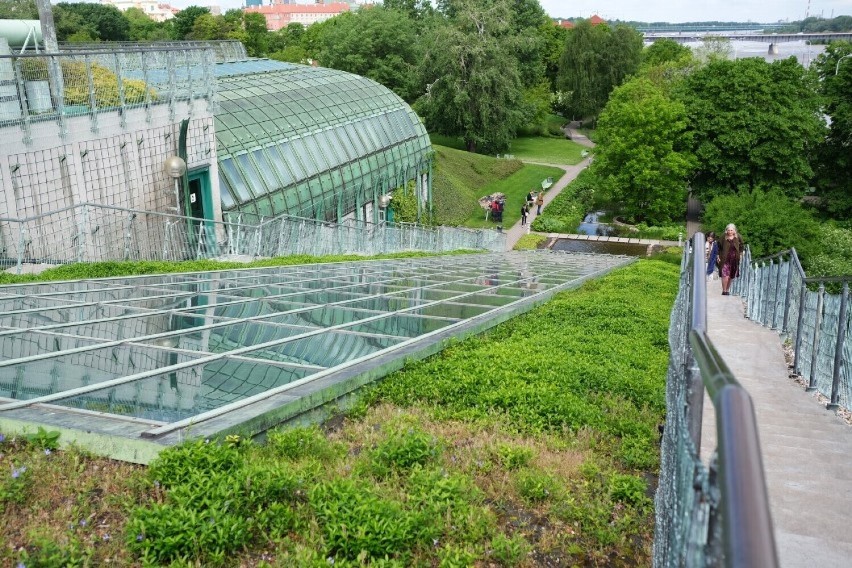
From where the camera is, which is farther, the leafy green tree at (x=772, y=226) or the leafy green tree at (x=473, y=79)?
the leafy green tree at (x=473, y=79)

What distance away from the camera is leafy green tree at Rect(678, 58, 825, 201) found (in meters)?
48.0

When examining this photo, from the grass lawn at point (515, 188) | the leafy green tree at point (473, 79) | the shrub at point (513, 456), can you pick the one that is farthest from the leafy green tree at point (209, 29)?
the shrub at point (513, 456)

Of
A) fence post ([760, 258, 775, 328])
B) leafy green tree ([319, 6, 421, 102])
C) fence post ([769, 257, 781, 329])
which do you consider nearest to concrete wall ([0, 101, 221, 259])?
fence post ([769, 257, 781, 329])

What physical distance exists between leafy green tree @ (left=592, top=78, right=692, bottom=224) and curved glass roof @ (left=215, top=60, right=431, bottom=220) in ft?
45.7

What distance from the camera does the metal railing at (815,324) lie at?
8617mm

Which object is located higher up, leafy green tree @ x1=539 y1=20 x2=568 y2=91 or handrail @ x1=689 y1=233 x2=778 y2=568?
leafy green tree @ x1=539 y1=20 x2=568 y2=91

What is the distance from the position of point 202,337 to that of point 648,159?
147ft

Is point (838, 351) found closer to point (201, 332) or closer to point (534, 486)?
point (534, 486)

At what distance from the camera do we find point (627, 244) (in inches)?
1820

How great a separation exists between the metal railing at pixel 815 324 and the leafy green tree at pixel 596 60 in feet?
224

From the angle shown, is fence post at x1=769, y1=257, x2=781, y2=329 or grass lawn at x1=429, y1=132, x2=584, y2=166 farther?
grass lawn at x1=429, y1=132, x2=584, y2=166

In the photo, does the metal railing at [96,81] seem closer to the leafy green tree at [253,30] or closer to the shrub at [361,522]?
the shrub at [361,522]

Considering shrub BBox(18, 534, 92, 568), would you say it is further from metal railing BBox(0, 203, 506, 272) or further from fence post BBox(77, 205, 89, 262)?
fence post BBox(77, 205, 89, 262)

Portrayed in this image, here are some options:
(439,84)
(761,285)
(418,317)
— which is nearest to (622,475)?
(418,317)
